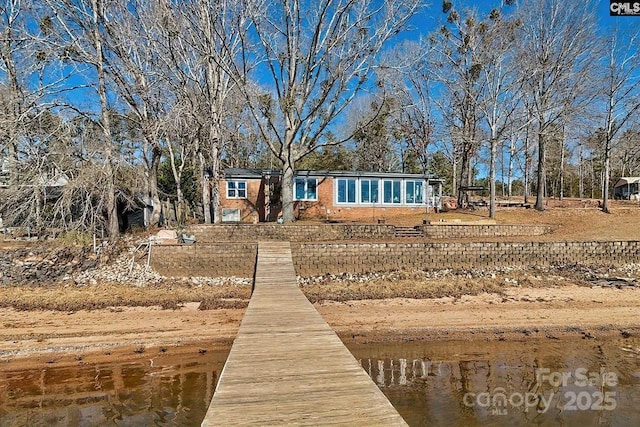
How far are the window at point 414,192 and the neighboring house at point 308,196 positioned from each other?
146cm

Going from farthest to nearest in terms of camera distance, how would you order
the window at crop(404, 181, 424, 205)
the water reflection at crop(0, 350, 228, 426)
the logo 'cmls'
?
1. the window at crop(404, 181, 424, 205)
2. the logo 'cmls'
3. the water reflection at crop(0, 350, 228, 426)

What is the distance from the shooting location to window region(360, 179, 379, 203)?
72.2 feet

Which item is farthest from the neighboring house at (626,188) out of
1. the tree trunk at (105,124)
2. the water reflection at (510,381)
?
the tree trunk at (105,124)

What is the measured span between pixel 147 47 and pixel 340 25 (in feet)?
29.4

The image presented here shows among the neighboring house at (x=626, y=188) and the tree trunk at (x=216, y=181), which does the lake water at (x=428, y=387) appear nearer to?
the tree trunk at (x=216, y=181)

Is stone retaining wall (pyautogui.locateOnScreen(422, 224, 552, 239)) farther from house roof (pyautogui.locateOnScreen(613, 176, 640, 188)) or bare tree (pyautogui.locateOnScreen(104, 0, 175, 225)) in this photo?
house roof (pyautogui.locateOnScreen(613, 176, 640, 188))

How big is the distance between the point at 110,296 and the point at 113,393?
5.92 meters

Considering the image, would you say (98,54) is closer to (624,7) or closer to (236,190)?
(236,190)

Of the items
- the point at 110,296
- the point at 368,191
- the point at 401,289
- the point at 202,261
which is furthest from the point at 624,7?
the point at 368,191

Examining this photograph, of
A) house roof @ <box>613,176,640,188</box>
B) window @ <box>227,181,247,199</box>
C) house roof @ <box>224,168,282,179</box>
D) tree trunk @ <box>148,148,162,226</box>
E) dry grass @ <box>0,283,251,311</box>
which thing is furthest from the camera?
house roof @ <box>613,176,640,188</box>

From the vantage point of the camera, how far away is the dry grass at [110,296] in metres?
11.1

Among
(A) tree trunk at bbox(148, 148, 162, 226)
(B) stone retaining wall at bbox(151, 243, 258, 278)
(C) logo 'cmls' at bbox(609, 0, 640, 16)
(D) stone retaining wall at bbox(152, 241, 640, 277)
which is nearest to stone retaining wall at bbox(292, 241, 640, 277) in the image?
(D) stone retaining wall at bbox(152, 241, 640, 277)

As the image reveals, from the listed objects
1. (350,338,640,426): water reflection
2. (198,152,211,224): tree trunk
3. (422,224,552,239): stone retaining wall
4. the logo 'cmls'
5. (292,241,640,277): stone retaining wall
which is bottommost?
(350,338,640,426): water reflection

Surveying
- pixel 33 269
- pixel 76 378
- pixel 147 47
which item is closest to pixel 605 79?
pixel 147 47
